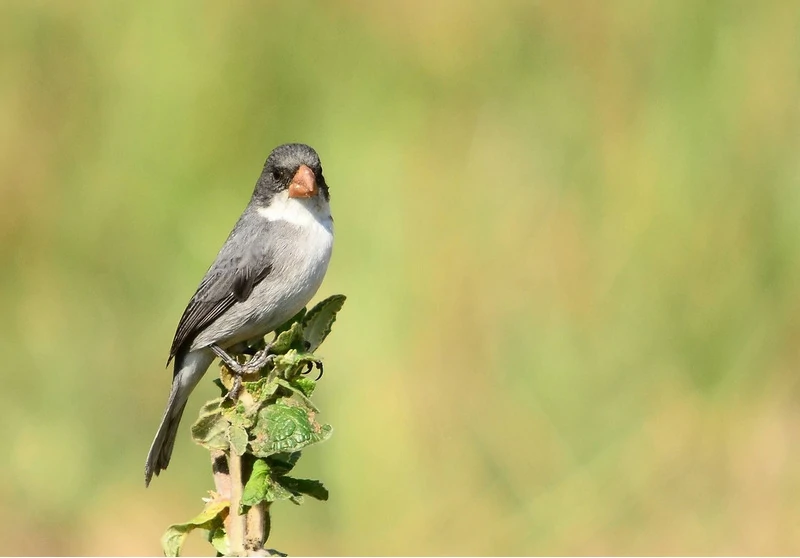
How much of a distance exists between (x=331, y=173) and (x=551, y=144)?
1058mm

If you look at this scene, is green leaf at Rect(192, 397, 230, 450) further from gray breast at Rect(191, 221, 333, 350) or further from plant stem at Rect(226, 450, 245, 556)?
gray breast at Rect(191, 221, 333, 350)

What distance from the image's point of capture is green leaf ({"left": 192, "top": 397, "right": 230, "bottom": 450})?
1654 mm

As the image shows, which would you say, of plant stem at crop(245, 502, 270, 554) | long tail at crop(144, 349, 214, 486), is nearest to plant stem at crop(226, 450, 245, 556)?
plant stem at crop(245, 502, 270, 554)

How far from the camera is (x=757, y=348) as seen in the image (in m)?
4.34

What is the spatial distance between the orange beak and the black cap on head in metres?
0.05

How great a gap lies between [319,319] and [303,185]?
89cm

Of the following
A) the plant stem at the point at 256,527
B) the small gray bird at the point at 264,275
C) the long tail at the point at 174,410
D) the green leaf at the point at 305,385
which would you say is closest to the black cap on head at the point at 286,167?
the small gray bird at the point at 264,275

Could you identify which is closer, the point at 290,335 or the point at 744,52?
the point at 290,335

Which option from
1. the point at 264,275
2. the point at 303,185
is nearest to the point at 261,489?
the point at 303,185

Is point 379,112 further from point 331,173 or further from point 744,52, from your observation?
point 744,52

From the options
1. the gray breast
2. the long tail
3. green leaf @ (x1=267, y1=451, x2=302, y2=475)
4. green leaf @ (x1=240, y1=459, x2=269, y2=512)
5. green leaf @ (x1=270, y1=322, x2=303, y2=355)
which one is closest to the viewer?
green leaf @ (x1=240, y1=459, x2=269, y2=512)

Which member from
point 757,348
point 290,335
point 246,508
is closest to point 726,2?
point 757,348

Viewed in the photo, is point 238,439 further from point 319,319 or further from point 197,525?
point 319,319

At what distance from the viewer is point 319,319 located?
1892 mm
